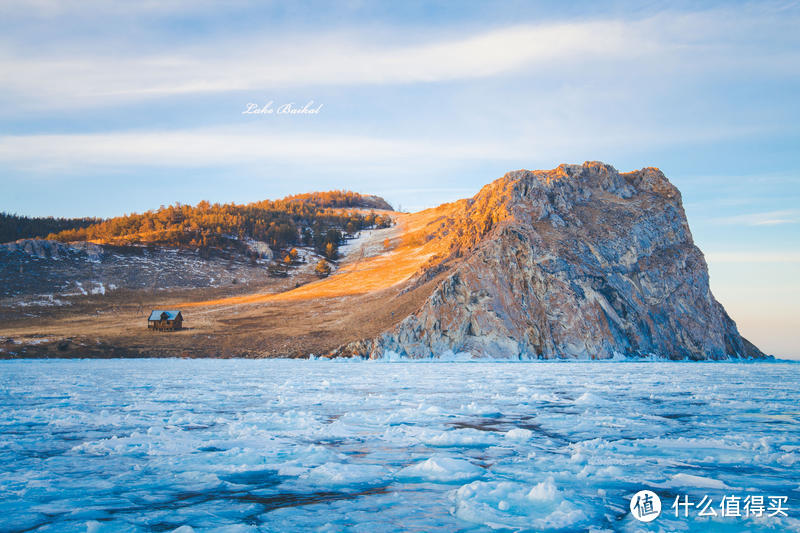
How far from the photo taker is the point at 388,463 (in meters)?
11.7

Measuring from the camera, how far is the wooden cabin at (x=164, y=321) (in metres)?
86.7

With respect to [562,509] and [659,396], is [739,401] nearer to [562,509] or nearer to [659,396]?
[659,396]

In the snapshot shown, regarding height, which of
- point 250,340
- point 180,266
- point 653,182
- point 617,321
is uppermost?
point 653,182

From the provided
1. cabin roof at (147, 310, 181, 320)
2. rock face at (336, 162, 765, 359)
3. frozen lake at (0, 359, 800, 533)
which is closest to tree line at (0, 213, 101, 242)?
cabin roof at (147, 310, 181, 320)

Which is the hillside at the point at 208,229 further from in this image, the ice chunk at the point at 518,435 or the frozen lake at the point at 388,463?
the ice chunk at the point at 518,435

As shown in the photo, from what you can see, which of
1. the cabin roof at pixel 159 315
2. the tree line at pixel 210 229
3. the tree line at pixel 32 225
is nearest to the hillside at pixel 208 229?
the tree line at pixel 210 229

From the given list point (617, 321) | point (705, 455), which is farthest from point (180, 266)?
point (705, 455)

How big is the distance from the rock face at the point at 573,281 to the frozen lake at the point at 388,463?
47.4 metres

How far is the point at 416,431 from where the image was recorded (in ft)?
50.7

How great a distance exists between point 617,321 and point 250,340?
175 feet

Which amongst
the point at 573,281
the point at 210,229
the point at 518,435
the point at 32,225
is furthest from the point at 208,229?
the point at 518,435

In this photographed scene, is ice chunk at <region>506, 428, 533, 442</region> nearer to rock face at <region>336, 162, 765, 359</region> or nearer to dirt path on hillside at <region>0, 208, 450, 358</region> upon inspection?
rock face at <region>336, 162, 765, 359</region>

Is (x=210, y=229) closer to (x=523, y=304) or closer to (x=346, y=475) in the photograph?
(x=523, y=304)

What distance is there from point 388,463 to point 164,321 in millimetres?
85108
